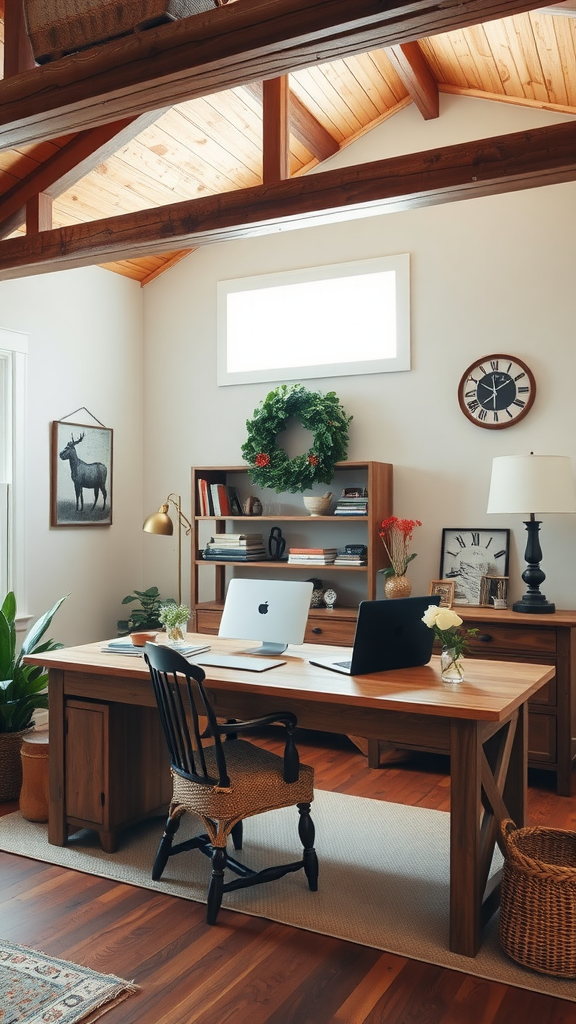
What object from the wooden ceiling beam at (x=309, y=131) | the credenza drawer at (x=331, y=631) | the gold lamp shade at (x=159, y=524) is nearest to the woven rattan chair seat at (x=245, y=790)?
the gold lamp shade at (x=159, y=524)

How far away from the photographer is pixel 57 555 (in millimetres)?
5438

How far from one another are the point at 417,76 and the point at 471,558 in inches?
107

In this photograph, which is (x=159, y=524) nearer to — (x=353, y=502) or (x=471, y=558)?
(x=353, y=502)

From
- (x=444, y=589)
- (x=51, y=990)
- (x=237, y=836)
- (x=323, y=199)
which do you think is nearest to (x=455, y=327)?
(x=444, y=589)

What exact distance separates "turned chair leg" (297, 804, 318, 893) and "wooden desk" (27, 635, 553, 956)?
38cm

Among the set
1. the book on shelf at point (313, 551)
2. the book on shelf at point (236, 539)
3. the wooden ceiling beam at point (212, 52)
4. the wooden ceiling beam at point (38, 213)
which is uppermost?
the wooden ceiling beam at point (38, 213)

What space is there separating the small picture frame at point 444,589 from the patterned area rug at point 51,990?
2794 mm

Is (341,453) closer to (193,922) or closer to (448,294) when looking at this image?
(448,294)

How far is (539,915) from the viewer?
256 centimetres

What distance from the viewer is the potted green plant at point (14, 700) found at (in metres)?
4.09

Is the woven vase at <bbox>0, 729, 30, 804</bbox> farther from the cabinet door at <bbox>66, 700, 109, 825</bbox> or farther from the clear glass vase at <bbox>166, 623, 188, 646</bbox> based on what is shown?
the clear glass vase at <bbox>166, 623, 188, 646</bbox>

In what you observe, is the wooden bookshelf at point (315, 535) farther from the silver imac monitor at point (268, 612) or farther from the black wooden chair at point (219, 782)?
the black wooden chair at point (219, 782)

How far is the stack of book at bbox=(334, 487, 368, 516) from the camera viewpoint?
5025 mm

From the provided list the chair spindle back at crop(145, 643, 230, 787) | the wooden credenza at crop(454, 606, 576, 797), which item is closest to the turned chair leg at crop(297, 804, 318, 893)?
the chair spindle back at crop(145, 643, 230, 787)
